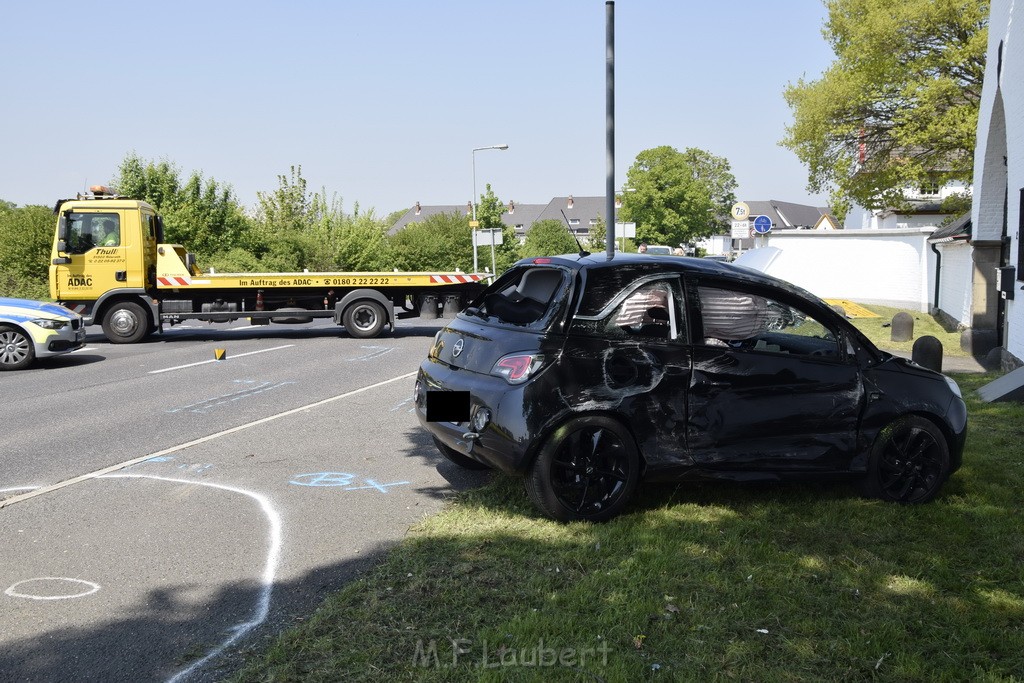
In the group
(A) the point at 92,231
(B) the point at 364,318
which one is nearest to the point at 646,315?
(B) the point at 364,318

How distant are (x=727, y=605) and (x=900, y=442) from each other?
229 centimetres

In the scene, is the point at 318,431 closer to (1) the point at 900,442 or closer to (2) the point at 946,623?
(1) the point at 900,442

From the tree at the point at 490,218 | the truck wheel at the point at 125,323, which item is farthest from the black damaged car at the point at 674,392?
the tree at the point at 490,218

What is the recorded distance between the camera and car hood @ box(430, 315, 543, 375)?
17.9ft

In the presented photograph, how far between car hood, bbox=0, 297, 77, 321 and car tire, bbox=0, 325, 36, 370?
0.22 m

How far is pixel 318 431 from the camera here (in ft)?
28.3

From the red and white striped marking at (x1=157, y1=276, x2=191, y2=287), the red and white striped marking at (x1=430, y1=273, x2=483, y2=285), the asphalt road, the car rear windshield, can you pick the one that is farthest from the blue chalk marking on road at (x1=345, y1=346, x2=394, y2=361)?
the car rear windshield

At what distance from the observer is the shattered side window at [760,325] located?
18.6 feet

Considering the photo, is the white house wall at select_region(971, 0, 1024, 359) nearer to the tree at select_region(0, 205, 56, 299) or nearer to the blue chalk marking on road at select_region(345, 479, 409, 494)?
the blue chalk marking on road at select_region(345, 479, 409, 494)

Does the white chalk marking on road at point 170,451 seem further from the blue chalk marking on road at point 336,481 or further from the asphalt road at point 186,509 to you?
the blue chalk marking on road at point 336,481

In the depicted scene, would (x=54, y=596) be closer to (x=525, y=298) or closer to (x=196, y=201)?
(x=525, y=298)

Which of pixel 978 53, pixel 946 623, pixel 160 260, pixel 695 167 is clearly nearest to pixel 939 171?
pixel 978 53

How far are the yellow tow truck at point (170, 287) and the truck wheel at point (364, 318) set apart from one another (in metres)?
0.02

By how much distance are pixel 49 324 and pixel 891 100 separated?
92.1ft
